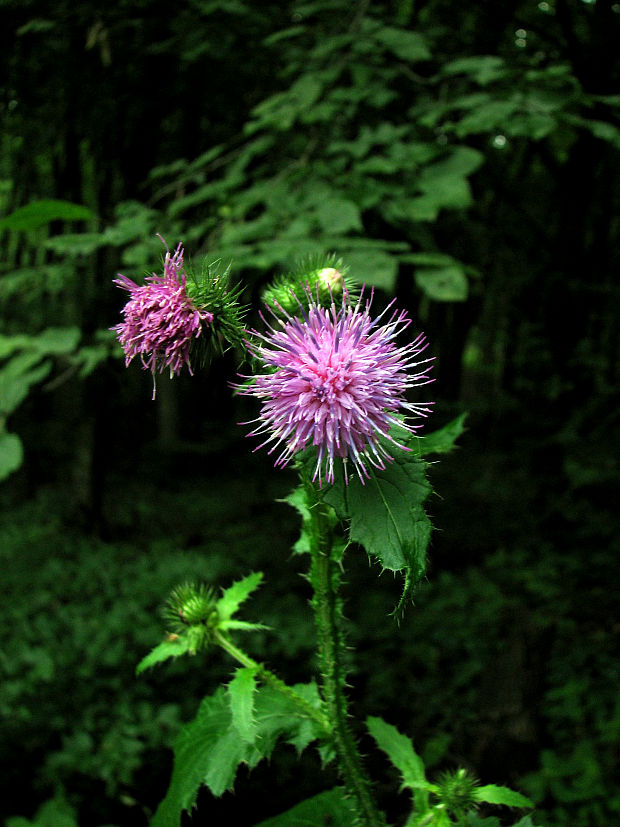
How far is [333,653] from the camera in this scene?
1192 mm

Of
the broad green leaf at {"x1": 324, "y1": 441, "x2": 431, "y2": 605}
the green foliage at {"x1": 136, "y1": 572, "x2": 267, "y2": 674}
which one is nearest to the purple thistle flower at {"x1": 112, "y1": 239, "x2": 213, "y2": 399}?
the broad green leaf at {"x1": 324, "y1": 441, "x2": 431, "y2": 605}

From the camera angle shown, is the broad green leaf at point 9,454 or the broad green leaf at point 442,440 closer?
the broad green leaf at point 442,440

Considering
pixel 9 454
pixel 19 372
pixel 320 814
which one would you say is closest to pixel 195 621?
pixel 320 814

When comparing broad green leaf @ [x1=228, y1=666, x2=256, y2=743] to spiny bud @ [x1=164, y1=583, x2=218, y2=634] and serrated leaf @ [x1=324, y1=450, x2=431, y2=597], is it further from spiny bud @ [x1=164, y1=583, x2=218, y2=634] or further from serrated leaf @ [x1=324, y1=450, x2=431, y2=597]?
serrated leaf @ [x1=324, y1=450, x2=431, y2=597]

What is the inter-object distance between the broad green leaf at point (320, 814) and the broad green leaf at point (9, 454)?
175 centimetres

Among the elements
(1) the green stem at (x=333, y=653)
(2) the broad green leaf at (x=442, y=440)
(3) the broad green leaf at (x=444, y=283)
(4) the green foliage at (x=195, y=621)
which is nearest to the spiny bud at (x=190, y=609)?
(4) the green foliage at (x=195, y=621)

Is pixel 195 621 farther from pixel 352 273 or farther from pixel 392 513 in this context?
pixel 352 273

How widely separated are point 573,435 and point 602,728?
2.31 metres

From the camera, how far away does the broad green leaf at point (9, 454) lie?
2607 millimetres

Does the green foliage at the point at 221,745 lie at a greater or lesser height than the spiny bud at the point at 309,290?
lesser

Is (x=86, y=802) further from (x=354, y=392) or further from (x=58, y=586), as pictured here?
(x=354, y=392)

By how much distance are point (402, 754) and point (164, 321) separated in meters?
1.12

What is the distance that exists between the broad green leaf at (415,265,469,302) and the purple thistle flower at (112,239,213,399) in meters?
1.80

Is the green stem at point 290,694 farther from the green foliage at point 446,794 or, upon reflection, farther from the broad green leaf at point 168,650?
the green foliage at point 446,794
